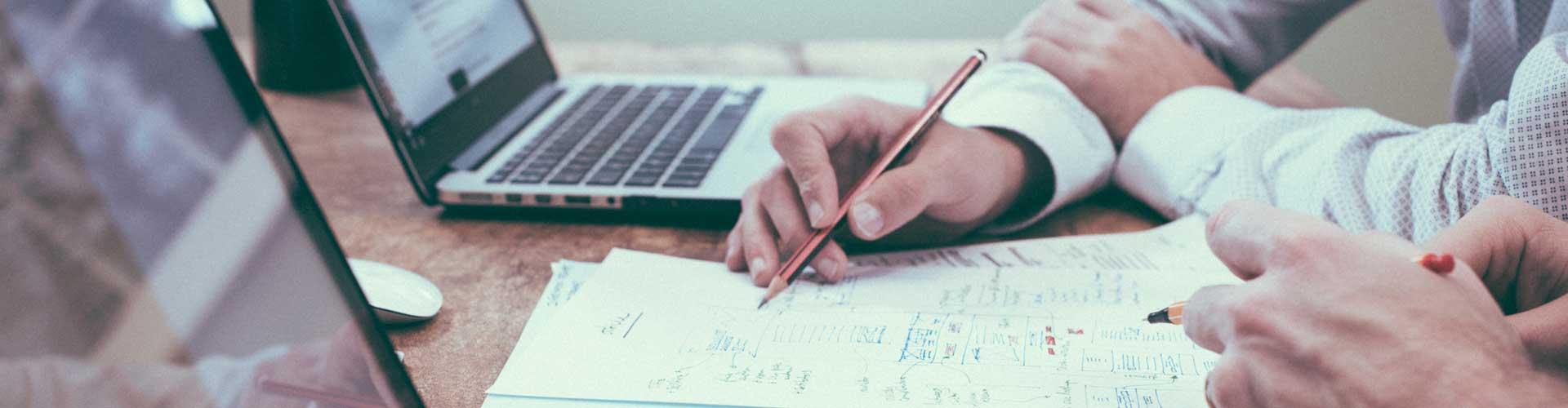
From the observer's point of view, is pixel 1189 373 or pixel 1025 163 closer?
pixel 1189 373

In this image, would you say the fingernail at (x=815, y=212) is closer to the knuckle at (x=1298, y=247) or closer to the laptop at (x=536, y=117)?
the laptop at (x=536, y=117)

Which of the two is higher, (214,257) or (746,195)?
(214,257)

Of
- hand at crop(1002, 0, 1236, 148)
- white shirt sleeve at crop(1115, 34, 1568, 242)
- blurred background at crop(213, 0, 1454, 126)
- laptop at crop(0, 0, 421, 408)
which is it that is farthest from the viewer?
blurred background at crop(213, 0, 1454, 126)

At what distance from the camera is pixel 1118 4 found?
0.83 meters

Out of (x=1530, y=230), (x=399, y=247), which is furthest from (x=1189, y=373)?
(x=399, y=247)

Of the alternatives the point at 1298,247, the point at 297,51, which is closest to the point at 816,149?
the point at 1298,247

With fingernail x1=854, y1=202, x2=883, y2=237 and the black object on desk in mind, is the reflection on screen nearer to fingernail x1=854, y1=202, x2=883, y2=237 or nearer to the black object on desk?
the black object on desk

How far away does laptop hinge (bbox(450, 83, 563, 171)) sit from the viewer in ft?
2.38

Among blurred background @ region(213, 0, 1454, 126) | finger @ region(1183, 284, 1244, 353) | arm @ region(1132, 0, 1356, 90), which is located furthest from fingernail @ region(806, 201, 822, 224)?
blurred background @ region(213, 0, 1454, 126)

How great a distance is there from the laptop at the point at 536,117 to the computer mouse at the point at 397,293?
12cm

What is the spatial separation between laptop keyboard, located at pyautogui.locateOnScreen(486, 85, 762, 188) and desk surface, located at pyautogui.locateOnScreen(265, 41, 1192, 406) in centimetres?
4

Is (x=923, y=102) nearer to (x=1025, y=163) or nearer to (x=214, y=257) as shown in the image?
(x=1025, y=163)

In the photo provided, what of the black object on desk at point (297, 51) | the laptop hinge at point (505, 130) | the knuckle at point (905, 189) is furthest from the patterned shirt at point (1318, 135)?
the black object on desk at point (297, 51)

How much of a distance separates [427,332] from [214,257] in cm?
23
